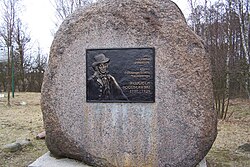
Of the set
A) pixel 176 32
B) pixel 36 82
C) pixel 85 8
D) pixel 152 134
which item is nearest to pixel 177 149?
pixel 152 134

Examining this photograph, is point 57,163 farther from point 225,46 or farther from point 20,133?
point 225,46

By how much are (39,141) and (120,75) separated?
11.0 ft

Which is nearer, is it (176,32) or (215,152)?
(176,32)

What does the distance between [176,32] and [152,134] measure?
1.30m

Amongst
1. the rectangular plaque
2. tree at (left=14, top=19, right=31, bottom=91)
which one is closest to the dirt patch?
the rectangular plaque

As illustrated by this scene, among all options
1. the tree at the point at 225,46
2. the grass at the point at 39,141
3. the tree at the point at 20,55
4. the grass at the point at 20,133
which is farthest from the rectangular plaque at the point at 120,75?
the tree at the point at 20,55

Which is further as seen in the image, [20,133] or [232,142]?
[20,133]

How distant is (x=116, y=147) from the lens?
12.4ft

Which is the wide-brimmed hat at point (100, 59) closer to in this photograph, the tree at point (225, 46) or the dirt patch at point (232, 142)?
the dirt patch at point (232, 142)

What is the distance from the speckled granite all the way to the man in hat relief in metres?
0.09

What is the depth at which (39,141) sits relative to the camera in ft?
20.6

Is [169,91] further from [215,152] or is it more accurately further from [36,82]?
[36,82]

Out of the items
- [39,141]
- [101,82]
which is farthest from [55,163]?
[39,141]

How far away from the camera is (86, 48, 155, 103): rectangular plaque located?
3676 millimetres
